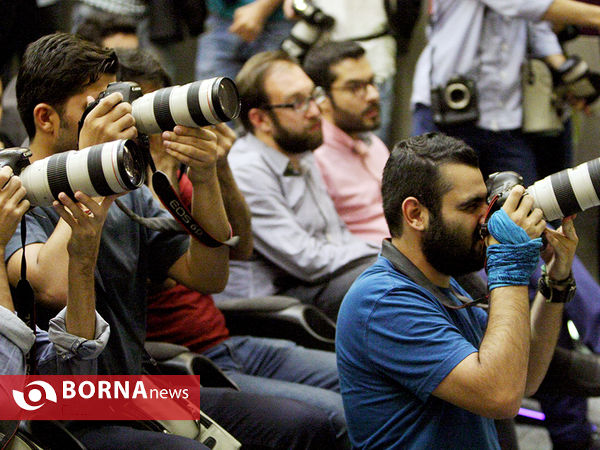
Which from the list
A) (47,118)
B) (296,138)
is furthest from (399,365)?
(296,138)

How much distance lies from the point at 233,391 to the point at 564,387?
1003mm

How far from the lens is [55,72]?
2.10 m

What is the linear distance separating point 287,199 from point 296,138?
21cm

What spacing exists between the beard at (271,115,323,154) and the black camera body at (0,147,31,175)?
1421 mm

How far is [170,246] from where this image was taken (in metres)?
2.38

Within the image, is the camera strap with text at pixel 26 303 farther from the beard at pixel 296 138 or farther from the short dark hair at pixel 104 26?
the short dark hair at pixel 104 26

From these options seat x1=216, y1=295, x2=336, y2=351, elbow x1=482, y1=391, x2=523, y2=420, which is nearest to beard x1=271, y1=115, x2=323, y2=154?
seat x1=216, y1=295, x2=336, y2=351

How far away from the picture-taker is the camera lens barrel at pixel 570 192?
1932 millimetres

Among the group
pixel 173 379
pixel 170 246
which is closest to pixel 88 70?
pixel 170 246

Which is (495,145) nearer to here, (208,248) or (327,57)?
(327,57)

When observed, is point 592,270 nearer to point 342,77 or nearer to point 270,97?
point 342,77

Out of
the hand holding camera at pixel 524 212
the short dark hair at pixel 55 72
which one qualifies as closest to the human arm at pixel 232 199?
the short dark hair at pixel 55 72

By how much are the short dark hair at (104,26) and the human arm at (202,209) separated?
1495 mm

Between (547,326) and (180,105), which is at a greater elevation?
(180,105)
